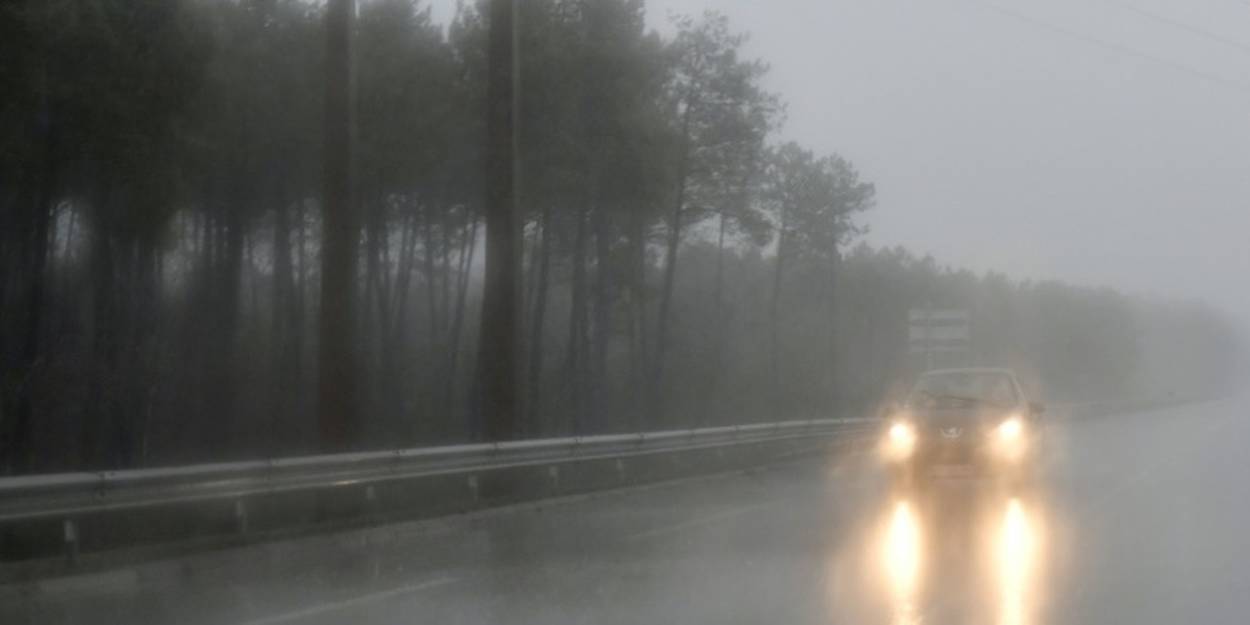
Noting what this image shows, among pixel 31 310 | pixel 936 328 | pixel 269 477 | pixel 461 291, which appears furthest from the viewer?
pixel 461 291

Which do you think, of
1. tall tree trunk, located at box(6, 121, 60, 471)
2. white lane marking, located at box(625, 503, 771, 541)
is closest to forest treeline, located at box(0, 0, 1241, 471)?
tall tree trunk, located at box(6, 121, 60, 471)

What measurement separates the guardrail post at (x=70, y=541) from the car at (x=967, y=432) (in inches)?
512

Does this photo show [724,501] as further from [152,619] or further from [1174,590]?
[152,619]

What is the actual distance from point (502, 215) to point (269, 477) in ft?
33.7

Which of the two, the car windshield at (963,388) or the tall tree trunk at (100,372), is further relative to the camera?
the tall tree trunk at (100,372)

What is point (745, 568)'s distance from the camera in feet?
54.7

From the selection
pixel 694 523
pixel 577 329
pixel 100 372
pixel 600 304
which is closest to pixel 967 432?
pixel 694 523

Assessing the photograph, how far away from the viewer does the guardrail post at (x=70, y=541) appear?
1589 cm

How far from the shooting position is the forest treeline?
129ft

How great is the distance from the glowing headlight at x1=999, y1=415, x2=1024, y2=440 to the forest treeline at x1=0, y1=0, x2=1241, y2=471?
877 cm

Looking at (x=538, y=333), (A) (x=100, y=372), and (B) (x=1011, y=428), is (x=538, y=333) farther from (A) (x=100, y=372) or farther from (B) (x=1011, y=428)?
(B) (x=1011, y=428)

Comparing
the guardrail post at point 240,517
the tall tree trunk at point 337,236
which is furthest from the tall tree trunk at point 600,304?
the guardrail post at point 240,517

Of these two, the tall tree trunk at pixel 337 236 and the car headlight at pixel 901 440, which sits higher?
the tall tree trunk at pixel 337 236

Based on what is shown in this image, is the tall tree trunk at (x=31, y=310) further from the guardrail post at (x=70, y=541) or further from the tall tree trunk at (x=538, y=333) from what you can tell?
the guardrail post at (x=70, y=541)
